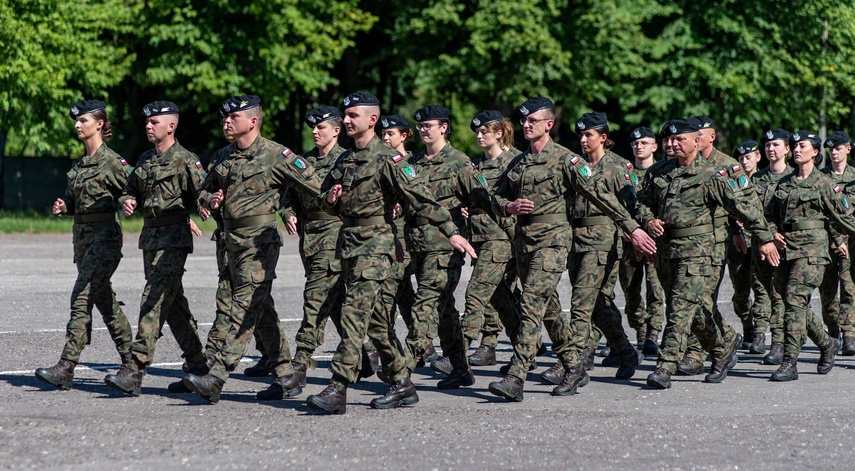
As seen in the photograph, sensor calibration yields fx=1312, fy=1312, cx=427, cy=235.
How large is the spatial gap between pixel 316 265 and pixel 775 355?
14.3 feet

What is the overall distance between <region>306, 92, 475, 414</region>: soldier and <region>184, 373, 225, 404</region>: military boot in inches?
26.1

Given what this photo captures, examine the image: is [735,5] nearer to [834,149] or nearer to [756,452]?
[834,149]

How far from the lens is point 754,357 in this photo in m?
11.7

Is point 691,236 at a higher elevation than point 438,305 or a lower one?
higher

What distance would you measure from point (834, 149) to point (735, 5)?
23736 mm

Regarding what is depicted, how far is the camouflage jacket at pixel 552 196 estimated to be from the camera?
9094 millimetres

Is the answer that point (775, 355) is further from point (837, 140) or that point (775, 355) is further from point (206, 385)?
point (206, 385)

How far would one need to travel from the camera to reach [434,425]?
7926 mm

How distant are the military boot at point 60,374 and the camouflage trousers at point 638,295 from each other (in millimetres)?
5056

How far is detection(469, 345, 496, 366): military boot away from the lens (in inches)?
432

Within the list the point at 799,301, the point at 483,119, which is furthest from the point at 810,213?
the point at 483,119

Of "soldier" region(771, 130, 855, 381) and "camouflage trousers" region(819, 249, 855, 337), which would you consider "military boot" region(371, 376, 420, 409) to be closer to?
"soldier" region(771, 130, 855, 381)

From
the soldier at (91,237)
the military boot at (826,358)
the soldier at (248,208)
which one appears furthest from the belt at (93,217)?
the military boot at (826,358)

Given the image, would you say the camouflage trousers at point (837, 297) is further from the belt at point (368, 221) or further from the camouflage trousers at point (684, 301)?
the belt at point (368, 221)
